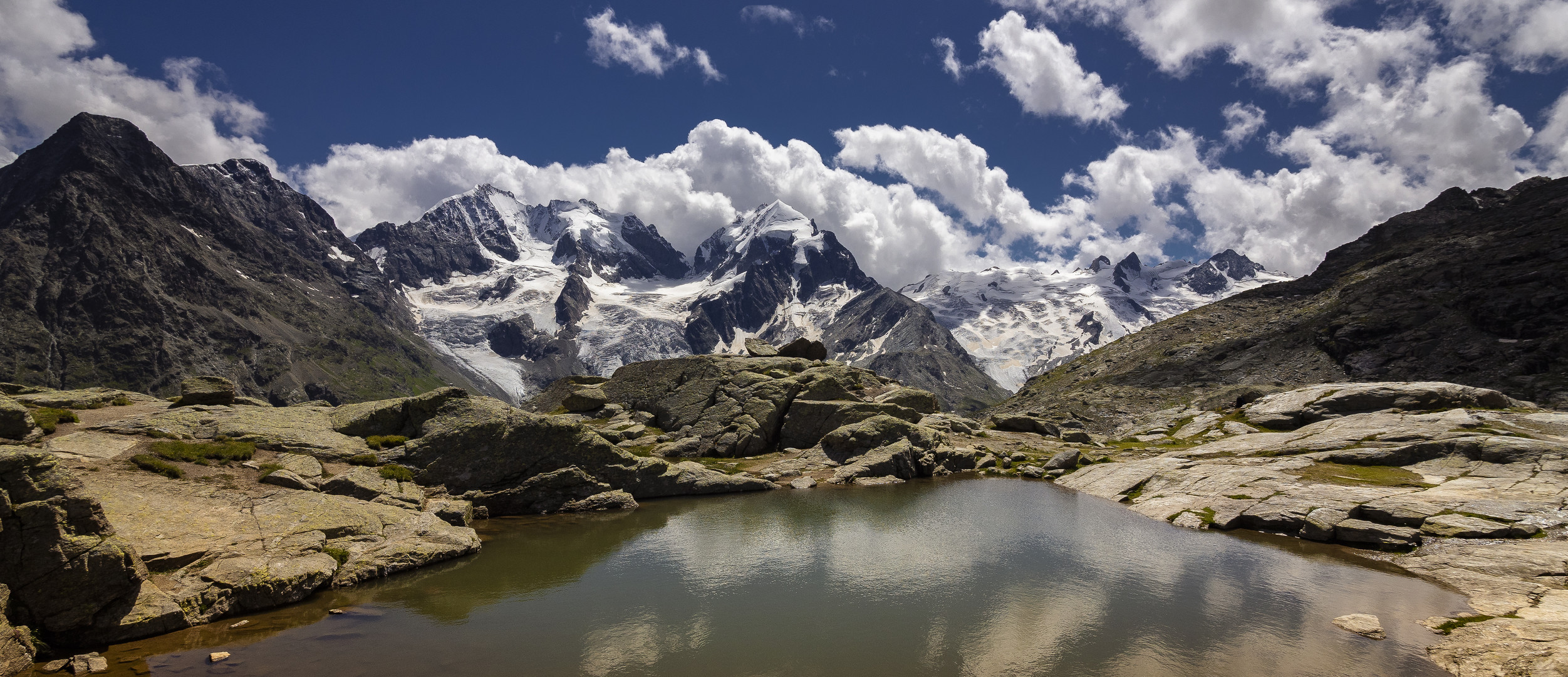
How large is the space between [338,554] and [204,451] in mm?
11888

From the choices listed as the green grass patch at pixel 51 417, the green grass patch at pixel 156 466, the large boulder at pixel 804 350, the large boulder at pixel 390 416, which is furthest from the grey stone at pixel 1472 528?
the green grass patch at pixel 51 417

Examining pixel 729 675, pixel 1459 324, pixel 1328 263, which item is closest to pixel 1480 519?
pixel 729 675

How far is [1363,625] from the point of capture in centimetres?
2297

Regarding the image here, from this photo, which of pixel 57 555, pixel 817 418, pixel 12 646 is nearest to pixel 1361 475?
pixel 817 418

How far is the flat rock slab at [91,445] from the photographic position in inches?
1121

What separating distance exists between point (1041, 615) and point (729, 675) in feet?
41.3

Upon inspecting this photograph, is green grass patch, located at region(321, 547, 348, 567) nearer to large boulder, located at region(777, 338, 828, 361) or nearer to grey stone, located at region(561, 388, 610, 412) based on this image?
grey stone, located at region(561, 388, 610, 412)

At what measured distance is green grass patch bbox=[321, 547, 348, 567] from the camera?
88.6 feet

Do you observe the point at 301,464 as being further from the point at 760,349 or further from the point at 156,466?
the point at 760,349

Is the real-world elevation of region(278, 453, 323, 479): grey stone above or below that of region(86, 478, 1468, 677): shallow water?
above

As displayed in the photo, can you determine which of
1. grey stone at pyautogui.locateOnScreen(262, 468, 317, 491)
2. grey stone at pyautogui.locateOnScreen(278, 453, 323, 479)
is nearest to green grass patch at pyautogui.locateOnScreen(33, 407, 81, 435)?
grey stone at pyautogui.locateOnScreen(278, 453, 323, 479)

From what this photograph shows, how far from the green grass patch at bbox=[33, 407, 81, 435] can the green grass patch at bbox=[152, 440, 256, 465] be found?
4743 mm

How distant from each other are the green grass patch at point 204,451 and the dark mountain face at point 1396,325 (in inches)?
4816

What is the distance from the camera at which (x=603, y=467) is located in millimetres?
47812
